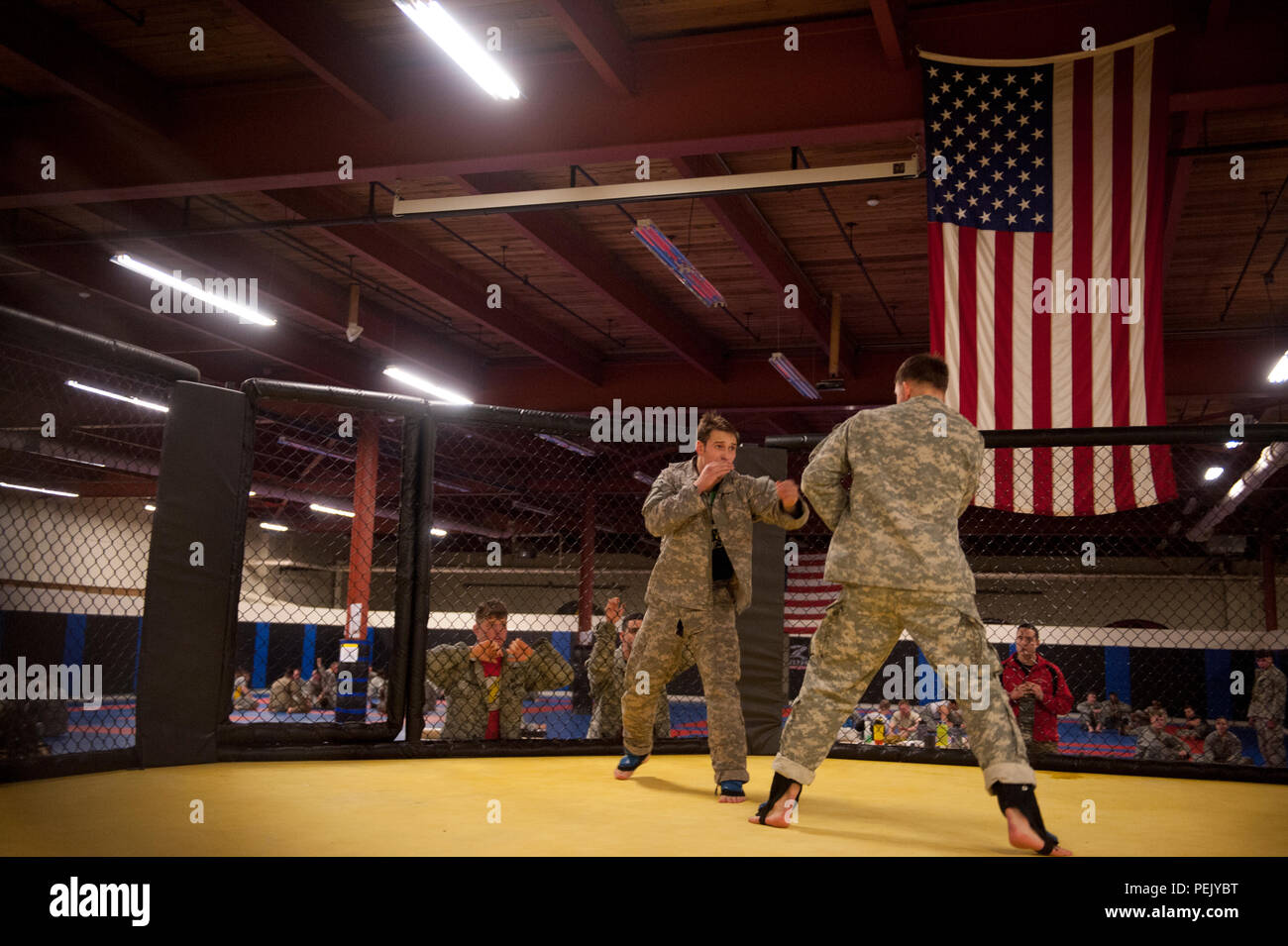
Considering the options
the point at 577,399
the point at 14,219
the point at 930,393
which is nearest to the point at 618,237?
the point at 577,399

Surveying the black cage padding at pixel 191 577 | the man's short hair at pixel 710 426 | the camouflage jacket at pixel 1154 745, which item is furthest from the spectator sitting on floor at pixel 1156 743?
the black cage padding at pixel 191 577

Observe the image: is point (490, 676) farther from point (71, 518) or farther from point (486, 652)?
point (71, 518)

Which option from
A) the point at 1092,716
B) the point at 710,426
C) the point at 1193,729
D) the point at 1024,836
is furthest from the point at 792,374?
the point at 1092,716

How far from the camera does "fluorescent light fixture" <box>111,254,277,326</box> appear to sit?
8484 millimetres

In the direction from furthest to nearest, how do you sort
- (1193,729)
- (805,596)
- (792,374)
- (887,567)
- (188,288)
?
(805,596) → (1193,729) → (792,374) → (188,288) → (887,567)

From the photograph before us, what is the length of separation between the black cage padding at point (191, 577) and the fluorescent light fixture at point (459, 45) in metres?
2.47

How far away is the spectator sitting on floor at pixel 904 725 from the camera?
10719 millimetres

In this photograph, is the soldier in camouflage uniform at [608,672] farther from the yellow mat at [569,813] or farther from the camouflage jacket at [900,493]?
the camouflage jacket at [900,493]

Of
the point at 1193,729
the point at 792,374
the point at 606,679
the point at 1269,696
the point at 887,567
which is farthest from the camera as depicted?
the point at 1193,729

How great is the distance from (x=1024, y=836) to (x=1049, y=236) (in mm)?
4616

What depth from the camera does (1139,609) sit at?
24125mm

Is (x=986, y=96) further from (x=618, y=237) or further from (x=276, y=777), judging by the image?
(x=276, y=777)

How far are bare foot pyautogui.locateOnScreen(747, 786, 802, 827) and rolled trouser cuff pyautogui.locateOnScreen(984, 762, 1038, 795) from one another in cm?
55
